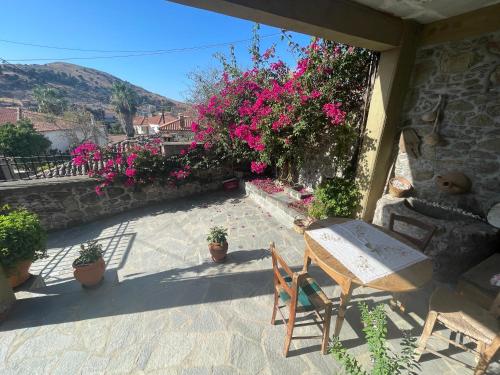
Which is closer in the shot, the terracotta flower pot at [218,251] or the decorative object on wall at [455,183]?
the decorative object on wall at [455,183]

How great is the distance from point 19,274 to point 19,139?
18843mm

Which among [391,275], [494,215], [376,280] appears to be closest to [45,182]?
[376,280]

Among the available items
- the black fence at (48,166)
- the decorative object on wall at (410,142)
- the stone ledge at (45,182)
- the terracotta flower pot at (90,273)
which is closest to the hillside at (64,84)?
the black fence at (48,166)

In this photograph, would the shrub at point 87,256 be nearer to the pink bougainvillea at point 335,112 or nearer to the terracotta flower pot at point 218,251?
the terracotta flower pot at point 218,251

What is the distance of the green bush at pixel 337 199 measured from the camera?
3729 millimetres

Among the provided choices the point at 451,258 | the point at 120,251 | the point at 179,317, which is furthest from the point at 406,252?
the point at 120,251

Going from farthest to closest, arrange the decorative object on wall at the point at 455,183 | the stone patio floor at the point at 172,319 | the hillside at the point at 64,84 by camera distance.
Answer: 1. the hillside at the point at 64,84
2. the decorative object on wall at the point at 455,183
3. the stone patio floor at the point at 172,319

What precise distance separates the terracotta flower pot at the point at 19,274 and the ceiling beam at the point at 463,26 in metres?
6.15

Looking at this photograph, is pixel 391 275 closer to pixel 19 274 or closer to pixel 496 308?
pixel 496 308

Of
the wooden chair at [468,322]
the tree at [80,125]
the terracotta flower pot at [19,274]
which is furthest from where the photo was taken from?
the tree at [80,125]

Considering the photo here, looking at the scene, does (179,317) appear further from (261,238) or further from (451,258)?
Answer: (451,258)

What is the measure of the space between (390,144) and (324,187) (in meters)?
1.26

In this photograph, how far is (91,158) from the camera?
16.9 feet

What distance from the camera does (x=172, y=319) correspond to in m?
2.33
